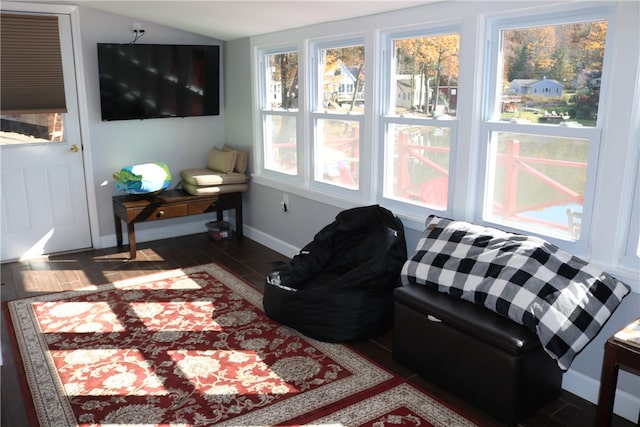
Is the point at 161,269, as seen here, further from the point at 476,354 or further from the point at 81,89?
the point at 476,354

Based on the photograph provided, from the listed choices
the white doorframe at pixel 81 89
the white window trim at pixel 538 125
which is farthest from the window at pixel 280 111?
the white window trim at pixel 538 125

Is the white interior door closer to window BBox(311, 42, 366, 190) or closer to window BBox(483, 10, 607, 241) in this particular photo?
window BBox(311, 42, 366, 190)

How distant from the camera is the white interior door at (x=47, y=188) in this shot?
4734mm

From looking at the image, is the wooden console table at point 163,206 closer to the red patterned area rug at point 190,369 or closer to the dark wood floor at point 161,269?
the dark wood floor at point 161,269

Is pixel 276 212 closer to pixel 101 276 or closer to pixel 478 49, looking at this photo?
pixel 101 276

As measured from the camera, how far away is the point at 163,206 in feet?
16.2

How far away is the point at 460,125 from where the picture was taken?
3.19 meters

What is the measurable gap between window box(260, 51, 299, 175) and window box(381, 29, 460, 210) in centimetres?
120

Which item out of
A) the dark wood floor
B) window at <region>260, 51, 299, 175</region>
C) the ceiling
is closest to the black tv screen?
the ceiling

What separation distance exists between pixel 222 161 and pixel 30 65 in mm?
1826

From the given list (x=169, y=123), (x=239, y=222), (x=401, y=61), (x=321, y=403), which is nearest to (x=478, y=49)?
(x=401, y=61)

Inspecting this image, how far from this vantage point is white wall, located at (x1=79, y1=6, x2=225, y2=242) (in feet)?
16.2

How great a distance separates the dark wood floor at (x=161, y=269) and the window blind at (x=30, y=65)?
1.35 m

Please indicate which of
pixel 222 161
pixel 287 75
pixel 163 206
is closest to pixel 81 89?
pixel 163 206
